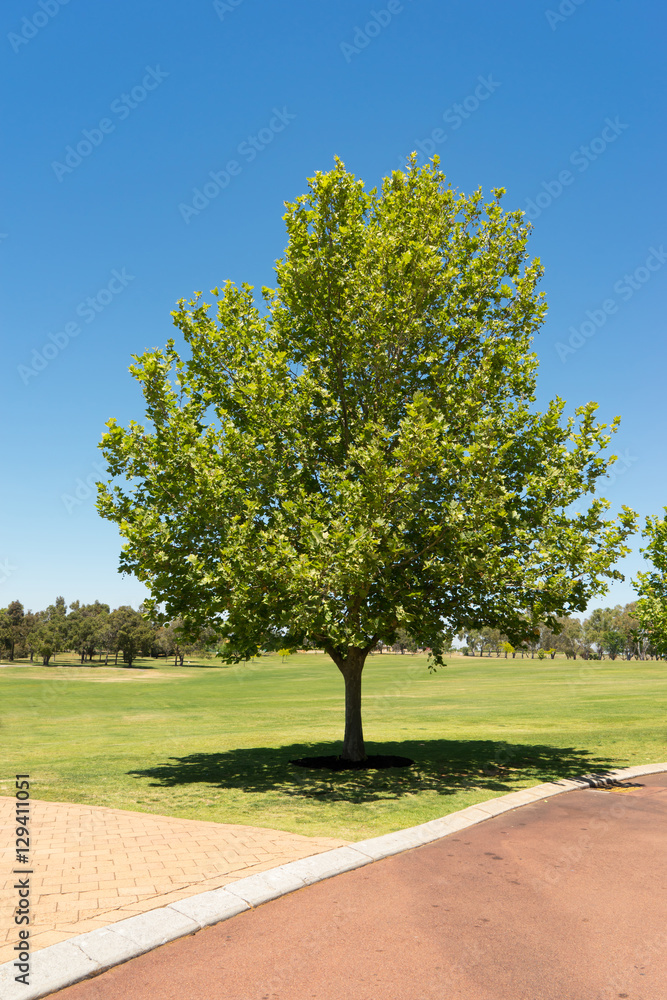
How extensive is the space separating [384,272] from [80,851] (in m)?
11.4

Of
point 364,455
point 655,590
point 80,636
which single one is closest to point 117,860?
point 364,455

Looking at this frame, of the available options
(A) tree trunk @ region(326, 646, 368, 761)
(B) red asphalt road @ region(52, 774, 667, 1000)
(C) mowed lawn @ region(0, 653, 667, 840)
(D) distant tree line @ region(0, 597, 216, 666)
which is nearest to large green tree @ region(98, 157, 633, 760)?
(A) tree trunk @ region(326, 646, 368, 761)

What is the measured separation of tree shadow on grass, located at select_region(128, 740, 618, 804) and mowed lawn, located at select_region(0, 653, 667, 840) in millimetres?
40

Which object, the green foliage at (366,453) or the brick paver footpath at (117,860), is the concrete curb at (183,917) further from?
the green foliage at (366,453)

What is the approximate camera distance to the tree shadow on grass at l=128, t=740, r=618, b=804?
11867 mm

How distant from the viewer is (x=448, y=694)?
41.4 meters

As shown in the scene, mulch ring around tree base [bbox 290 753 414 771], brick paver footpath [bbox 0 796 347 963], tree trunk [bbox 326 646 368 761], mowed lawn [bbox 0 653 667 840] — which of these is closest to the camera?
brick paver footpath [bbox 0 796 347 963]

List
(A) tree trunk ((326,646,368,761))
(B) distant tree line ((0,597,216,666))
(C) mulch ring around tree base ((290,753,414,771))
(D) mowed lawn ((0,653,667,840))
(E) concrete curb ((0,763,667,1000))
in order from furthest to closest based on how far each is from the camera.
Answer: (B) distant tree line ((0,597,216,666)), (A) tree trunk ((326,646,368,761)), (C) mulch ring around tree base ((290,753,414,771)), (D) mowed lawn ((0,653,667,840)), (E) concrete curb ((0,763,667,1000))

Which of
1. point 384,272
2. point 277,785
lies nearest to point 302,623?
point 277,785

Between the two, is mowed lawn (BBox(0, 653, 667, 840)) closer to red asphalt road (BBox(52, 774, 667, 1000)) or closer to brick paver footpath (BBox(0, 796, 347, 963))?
brick paver footpath (BBox(0, 796, 347, 963))

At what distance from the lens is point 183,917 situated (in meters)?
5.47

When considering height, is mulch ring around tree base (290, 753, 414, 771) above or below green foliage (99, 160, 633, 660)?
below

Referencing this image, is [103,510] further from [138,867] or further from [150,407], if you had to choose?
[138,867]

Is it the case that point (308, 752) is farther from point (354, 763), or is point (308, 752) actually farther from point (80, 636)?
point (80, 636)
